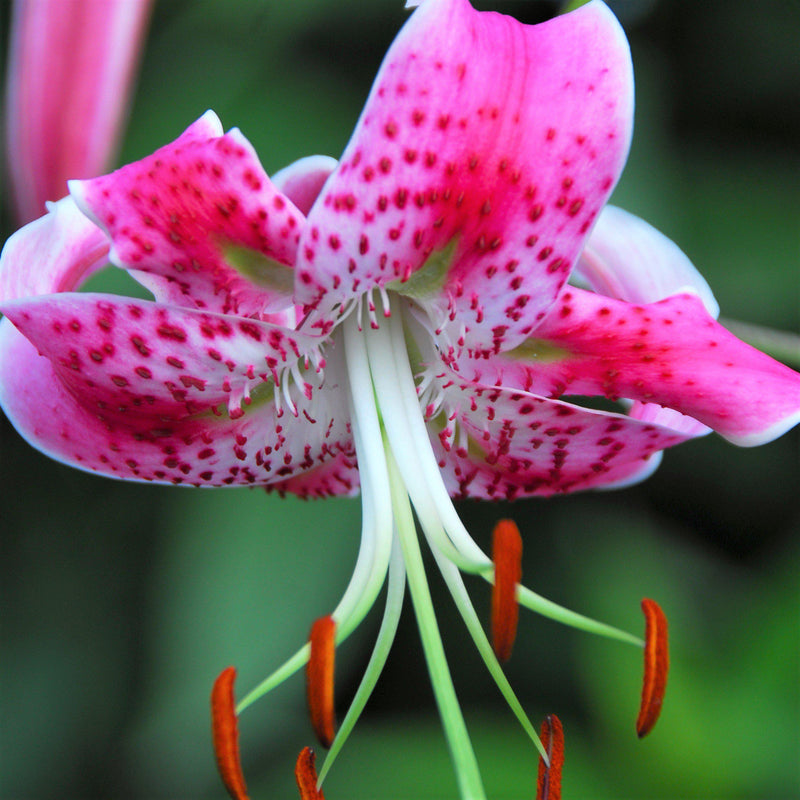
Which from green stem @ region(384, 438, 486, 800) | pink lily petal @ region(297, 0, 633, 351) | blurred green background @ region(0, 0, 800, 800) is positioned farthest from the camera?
blurred green background @ region(0, 0, 800, 800)

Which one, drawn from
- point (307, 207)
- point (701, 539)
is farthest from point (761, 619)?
point (307, 207)

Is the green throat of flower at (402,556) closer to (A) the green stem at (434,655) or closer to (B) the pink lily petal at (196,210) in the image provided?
(A) the green stem at (434,655)

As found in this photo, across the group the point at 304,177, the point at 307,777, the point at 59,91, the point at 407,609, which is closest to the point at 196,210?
the point at 304,177

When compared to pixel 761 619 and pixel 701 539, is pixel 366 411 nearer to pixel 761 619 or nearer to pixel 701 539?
pixel 761 619

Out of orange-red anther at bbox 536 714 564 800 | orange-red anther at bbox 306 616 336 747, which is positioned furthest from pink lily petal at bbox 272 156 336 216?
orange-red anther at bbox 536 714 564 800

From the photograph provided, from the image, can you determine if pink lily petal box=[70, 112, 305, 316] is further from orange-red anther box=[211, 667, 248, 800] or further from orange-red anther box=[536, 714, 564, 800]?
orange-red anther box=[536, 714, 564, 800]
